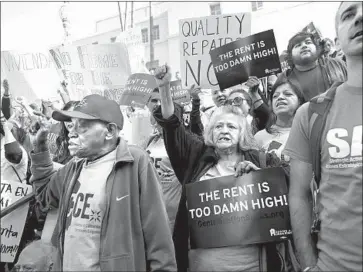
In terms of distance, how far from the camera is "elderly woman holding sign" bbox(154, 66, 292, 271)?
3.13 meters

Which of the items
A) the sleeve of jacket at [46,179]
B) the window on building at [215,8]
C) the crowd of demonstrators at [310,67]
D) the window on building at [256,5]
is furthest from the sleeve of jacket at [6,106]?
the window on building at [215,8]

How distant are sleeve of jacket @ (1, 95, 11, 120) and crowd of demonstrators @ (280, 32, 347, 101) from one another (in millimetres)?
3485

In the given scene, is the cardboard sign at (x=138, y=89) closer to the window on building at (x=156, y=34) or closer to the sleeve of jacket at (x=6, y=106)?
the sleeve of jacket at (x=6, y=106)

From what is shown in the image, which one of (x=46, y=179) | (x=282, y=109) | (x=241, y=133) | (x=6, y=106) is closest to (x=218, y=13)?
(x=6, y=106)

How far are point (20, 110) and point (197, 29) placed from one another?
2.39m

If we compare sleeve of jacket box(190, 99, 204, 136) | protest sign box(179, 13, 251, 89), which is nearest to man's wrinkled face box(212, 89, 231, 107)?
protest sign box(179, 13, 251, 89)

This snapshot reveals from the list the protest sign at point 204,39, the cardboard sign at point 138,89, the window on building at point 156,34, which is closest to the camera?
the protest sign at point 204,39

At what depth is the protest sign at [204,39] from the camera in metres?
4.63


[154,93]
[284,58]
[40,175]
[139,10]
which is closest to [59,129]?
[154,93]

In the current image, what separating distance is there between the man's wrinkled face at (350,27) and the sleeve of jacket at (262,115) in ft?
7.87

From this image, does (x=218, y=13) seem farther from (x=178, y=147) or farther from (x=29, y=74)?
(x=178, y=147)

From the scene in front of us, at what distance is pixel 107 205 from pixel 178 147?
85 centimetres

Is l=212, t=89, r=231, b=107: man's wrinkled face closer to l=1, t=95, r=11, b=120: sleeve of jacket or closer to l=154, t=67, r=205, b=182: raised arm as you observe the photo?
l=154, t=67, r=205, b=182: raised arm

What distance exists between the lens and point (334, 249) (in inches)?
72.7
